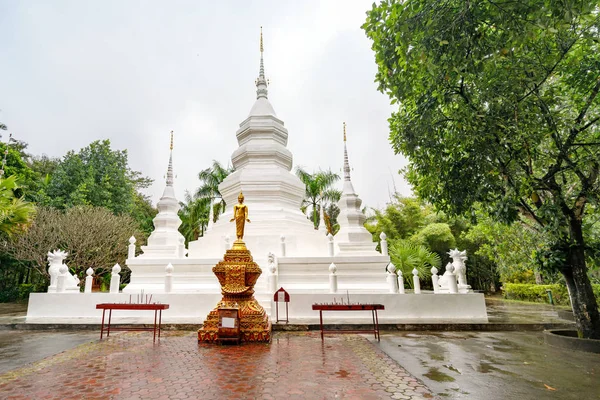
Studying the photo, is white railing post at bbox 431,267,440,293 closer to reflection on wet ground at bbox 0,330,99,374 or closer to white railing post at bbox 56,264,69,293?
reflection on wet ground at bbox 0,330,99,374

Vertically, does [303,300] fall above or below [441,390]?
above

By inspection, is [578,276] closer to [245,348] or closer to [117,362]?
[245,348]

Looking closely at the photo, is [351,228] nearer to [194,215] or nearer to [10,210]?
[10,210]

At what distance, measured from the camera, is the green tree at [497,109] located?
5.15 m

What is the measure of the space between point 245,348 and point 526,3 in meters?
6.83

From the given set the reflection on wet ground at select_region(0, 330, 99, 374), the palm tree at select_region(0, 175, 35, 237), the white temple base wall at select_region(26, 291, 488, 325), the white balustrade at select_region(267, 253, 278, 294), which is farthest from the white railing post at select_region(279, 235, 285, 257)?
the palm tree at select_region(0, 175, 35, 237)

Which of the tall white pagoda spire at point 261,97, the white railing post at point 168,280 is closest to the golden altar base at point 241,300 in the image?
the white railing post at point 168,280

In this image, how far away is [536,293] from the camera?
18.4m

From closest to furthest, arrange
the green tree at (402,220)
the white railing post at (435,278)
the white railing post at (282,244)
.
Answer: the white railing post at (435,278) < the white railing post at (282,244) < the green tree at (402,220)

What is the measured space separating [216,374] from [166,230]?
38.1ft

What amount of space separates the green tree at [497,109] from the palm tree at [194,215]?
2219 centimetres

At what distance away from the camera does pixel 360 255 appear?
39.4ft

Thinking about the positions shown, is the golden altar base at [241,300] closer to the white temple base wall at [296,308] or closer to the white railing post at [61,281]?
the white temple base wall at [296,308]

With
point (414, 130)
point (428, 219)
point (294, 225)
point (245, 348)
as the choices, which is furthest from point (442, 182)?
point (428, 219)
